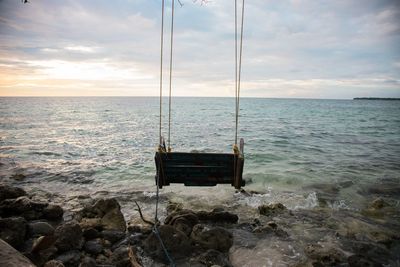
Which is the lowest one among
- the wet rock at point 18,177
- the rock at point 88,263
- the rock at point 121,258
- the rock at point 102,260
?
the wet rock at point 18,177

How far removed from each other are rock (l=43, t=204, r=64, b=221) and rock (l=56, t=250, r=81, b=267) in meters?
2.86

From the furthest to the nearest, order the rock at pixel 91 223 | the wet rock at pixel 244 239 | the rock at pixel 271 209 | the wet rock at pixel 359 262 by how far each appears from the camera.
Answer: the rock at pixel 271 209
the rock at pixel 91 223
the wet rock at pixel 244 239
the wet rock at pixel 359 262

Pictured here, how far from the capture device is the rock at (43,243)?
552 cm

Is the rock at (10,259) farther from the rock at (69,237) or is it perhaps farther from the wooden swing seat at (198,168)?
the wooden swing seat at (198,168)

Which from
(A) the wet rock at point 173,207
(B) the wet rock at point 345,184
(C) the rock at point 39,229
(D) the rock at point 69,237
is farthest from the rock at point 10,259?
(B) the wet rock at point 345,184

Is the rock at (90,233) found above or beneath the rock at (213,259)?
above

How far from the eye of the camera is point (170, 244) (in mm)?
6375

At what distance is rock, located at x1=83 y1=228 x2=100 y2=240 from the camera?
6.71 m

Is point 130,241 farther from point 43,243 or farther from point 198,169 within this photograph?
point 198,169

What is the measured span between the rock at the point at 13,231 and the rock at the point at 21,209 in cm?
163

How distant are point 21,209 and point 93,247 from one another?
3.20m

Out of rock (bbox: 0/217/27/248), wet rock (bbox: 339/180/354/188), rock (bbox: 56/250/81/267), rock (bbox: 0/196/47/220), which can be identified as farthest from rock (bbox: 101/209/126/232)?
wet rock (bbox: 339/180/354/188)

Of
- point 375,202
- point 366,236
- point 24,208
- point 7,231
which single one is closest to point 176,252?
point 7,231

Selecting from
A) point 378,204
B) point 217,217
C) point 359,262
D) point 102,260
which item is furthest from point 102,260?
point 378,204
